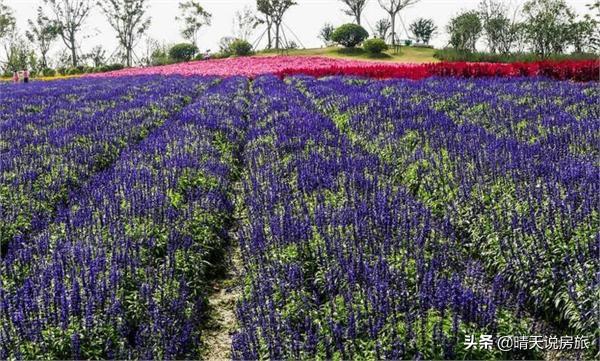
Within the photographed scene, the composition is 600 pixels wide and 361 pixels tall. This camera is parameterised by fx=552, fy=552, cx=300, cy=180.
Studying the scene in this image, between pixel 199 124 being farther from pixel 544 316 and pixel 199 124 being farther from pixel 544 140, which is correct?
pixel 544 316

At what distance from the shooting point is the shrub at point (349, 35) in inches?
2264

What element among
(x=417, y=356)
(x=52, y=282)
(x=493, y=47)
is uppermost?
(x=493, y=47)

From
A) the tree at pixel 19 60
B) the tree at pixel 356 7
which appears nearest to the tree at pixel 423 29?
the tree at pixel 356 7

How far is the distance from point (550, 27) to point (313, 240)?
5415cm

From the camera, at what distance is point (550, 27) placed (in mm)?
51781

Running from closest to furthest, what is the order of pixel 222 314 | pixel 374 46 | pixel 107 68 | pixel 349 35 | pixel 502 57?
pixel 222 314 → pixel 502 57 → pixel 374 46 → pixel 107 68 → pixel 349 35

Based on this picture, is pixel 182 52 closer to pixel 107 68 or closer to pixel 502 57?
pixel 107 68

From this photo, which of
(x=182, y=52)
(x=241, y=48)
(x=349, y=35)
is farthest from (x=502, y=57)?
(x=182, y=52)

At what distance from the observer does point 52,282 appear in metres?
4.33

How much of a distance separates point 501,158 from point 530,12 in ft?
196

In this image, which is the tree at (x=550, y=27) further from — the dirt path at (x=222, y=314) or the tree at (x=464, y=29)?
the dirt path at (x=222, y=314)

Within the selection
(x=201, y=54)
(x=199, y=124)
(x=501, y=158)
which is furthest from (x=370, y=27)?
(x=501, y=158)

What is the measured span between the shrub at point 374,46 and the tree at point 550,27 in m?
14.2

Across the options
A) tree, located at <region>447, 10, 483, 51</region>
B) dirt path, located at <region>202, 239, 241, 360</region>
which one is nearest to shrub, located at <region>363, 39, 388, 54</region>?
tree, located at <region>447, 10, 483, 51</region>
